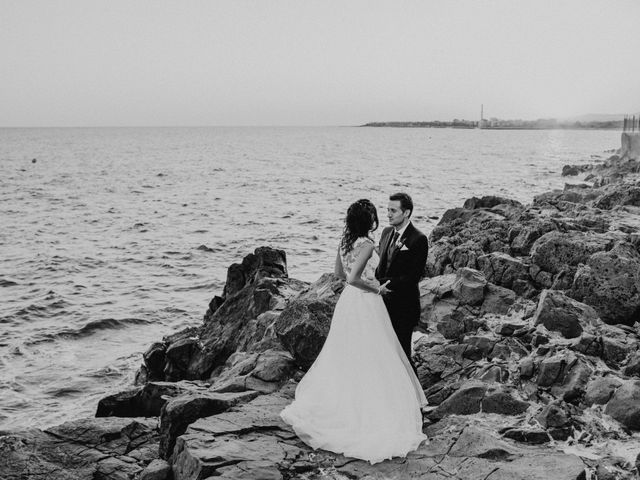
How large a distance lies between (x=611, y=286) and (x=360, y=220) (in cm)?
631

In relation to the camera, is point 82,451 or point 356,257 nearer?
point 356,257

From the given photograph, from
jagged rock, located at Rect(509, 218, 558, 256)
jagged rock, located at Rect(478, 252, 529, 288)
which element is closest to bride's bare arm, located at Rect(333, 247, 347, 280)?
jagged rock, located at Rect(478, 252, 529, 288)

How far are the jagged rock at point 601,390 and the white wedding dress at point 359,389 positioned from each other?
226 cm

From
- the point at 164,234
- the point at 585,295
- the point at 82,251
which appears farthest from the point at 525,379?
the point at 164,234

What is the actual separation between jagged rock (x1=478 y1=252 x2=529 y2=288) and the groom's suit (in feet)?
17.9

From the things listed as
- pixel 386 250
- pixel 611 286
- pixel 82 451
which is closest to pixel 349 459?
pixel 386 250

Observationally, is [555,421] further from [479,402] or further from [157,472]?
[157,472]

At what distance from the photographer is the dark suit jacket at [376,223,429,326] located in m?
7.70

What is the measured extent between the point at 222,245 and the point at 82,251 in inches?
294

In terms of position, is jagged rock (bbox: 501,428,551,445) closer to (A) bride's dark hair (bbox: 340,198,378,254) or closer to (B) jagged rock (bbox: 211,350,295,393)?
(A) bride's dark hair (bbox: 340,198,378,254)

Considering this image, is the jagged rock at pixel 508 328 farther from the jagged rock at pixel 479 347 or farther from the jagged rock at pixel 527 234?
the jagged rock at pixel 527 234

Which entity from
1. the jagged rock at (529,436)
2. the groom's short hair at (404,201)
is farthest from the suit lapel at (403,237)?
the jagged rock at (529,436)

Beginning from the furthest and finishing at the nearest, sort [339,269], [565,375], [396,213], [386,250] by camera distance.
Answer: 1. [565,375]
2. [386,250]
3. [339,269]
4. [396,213]

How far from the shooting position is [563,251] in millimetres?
12945
